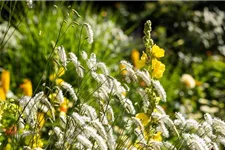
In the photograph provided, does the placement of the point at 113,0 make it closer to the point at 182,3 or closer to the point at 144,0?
the point at 144,0

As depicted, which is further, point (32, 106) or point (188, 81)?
point (188, 81)

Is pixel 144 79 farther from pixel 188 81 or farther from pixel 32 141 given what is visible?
pixel 188 81

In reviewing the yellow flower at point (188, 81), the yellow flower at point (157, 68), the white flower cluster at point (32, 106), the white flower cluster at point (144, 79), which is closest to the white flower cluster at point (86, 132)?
the white flower cluster at point (32, 106)

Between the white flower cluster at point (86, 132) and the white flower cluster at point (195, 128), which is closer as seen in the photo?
the white flower cluster at point (86, 132)

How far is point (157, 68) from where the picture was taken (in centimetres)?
275

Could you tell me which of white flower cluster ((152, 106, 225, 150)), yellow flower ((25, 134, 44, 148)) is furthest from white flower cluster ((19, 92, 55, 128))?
white flower cluster ((152, 106, 225, 150))

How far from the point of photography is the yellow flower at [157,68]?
273 cm

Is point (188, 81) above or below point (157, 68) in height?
above

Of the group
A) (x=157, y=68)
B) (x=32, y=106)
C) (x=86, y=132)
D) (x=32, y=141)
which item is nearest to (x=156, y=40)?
(x=157, y=68)

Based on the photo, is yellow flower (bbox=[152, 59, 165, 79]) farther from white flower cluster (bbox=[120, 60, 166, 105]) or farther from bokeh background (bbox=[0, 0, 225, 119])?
bokeh background (bbox=[0, 0, 225, 119])

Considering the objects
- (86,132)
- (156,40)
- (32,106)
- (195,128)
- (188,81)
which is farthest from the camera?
(156,40)

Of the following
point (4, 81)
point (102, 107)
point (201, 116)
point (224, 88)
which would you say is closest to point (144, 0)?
point (224, 88)

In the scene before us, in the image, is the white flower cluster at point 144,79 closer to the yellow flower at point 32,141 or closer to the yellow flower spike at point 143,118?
the yellow flower spike at point 143,118

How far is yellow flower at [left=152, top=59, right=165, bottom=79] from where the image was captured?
8.96ft
